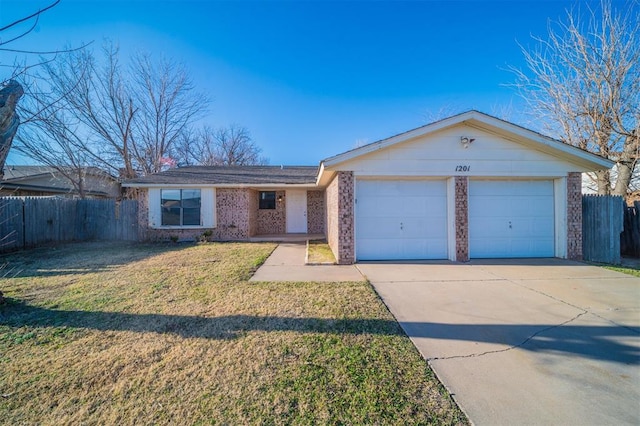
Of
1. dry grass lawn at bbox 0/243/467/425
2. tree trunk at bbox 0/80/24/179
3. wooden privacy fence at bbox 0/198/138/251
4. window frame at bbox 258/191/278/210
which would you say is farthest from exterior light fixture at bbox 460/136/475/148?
wooden privacy fence at bbox 0/198/138/251

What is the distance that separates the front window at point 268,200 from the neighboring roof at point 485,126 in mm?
8048

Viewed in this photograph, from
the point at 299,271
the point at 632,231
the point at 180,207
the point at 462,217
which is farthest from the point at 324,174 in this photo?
the point at 632,231

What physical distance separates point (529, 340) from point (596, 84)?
13742 millimetres

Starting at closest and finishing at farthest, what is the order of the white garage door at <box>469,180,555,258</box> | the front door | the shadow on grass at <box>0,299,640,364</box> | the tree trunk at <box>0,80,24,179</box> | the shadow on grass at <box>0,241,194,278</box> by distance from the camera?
1. the shadow on grass at <box>0,299,640,364</box>
2. the tree trunk at <box>0,80,24,179</box>
3. the shadow on grass at <box>0,241,194,278</box>
4. the white garage door at <box>469,180,555,258</box>
5. the front door

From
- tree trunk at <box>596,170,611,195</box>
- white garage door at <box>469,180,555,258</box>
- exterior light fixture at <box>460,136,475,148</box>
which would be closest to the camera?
exterior light fixture at <box>460,136,475,148</box>

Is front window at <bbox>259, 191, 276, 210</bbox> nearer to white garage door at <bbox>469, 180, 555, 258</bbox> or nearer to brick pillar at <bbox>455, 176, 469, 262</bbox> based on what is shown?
brick pillar at <bbox>455, 176, 469, 262</bbox>

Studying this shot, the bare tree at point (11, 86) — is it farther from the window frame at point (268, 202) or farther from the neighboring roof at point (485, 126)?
the window frame at point (268, 202)

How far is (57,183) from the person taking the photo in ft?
61.1

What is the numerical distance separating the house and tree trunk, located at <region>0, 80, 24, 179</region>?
14255 mm

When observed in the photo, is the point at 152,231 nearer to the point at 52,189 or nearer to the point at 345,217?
the point at 345,217

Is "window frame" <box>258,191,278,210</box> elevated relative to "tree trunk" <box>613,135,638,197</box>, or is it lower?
lower

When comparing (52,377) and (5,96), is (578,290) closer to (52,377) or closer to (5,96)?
(52,377)

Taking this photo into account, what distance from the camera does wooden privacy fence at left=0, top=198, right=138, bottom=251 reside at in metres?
9.56

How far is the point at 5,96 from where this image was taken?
12.8ft
